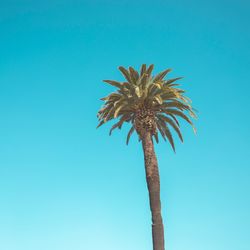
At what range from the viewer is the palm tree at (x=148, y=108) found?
97.0 ft

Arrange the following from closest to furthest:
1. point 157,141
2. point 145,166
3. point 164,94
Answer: point 145,166
point 164,94
point 157,141

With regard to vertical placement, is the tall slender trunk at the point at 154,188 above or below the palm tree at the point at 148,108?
below

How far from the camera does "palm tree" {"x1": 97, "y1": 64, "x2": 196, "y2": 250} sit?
2956 centimetres

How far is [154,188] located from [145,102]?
657 centimetres

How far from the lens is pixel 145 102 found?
31156 mm

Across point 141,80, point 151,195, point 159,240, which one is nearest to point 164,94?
point 141,80

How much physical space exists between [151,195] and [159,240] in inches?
122

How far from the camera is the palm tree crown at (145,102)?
3086 cm

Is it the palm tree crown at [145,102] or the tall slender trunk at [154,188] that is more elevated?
the palm tree crown at [145,102]

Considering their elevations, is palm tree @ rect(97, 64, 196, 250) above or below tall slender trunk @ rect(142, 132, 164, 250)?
above

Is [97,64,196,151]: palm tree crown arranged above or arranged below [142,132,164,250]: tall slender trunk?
above

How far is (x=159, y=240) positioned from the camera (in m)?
26.8

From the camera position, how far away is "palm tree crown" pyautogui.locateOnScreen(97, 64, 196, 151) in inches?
1215

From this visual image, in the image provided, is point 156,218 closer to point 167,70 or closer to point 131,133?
point 131,133
